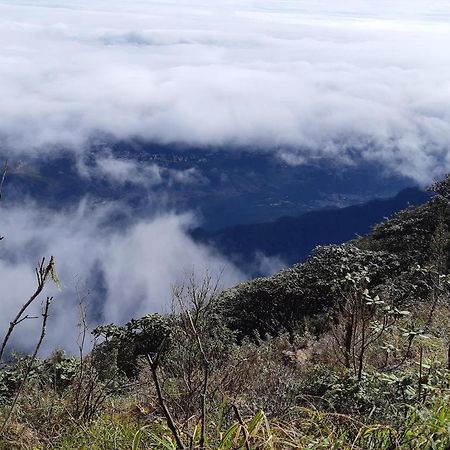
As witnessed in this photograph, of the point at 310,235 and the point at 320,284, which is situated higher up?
the point at 320,284

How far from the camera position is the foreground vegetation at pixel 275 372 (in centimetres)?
322

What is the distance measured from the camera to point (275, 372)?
8.20m

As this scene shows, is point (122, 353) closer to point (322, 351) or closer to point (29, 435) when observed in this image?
point (322, 351)

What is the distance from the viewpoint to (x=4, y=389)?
1398cm

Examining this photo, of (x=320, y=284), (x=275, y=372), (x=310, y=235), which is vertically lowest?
(x=310, y=235)

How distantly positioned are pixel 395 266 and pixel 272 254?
16671 centimetres

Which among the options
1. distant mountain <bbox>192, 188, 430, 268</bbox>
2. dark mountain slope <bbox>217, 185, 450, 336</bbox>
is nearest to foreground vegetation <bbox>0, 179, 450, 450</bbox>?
dark mountain slope <bbox>217, 185, 450, 336</bbox>

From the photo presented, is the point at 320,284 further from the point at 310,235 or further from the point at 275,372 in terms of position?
the point at 310,235

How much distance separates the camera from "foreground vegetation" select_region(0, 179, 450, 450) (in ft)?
10.6

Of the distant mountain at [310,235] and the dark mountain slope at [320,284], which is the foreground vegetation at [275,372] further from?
the distant mountain at [310,235]

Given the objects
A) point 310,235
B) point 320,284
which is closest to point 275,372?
point 320,284

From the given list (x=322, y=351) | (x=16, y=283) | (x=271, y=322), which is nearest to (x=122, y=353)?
(x=271, y=322)

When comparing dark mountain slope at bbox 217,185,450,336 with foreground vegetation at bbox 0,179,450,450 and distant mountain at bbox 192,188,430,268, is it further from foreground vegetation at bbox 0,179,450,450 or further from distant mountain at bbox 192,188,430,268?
distant mountain at bbox 192,188,430,268

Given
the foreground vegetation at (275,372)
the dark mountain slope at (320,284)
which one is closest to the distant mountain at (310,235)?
the dark mountain slope at (320,284)
